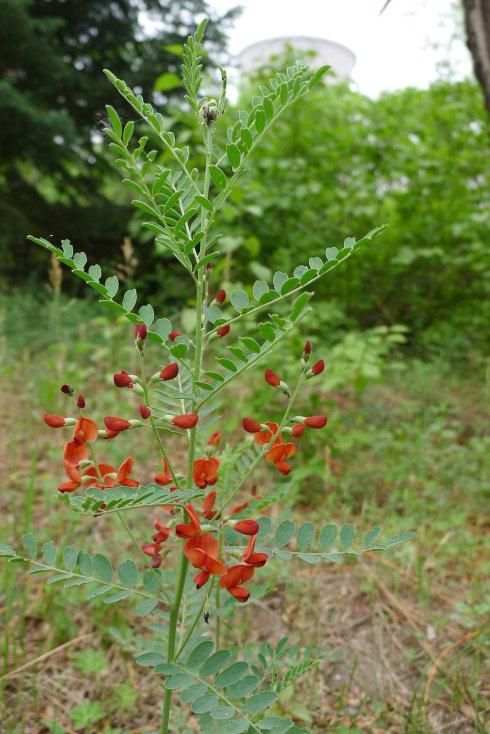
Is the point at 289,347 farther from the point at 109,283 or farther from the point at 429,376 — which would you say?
the point at 109,283

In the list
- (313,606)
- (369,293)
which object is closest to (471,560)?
(313,606)

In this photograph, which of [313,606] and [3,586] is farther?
[313,606]

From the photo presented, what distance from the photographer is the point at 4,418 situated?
11.9 feet

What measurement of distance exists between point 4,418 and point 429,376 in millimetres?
3110

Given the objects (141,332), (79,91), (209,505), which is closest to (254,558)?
(209,505)

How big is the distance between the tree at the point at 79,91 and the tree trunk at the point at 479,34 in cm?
424

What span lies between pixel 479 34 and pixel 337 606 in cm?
273

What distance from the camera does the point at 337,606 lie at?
79.6 inches

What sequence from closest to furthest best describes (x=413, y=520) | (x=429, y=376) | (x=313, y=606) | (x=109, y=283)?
(x=109, y=283) < (x=313, y=606) < (x=413, y=520) < (x=429, y=376)

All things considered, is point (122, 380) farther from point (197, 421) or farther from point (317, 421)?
point (317, 421)

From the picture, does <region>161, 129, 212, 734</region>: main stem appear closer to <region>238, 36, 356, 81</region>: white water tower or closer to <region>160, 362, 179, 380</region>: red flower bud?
<region>160, 362, 179, 380</region>: red flower bud

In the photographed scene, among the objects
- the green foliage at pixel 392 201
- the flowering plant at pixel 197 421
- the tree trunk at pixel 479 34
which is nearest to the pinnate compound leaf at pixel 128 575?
the flowering plant at pixel 197 421

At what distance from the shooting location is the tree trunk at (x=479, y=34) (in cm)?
273

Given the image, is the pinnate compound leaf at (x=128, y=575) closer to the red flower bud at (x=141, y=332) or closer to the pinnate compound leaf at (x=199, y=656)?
the pinnate compound leaf at (x=199, y=656)
